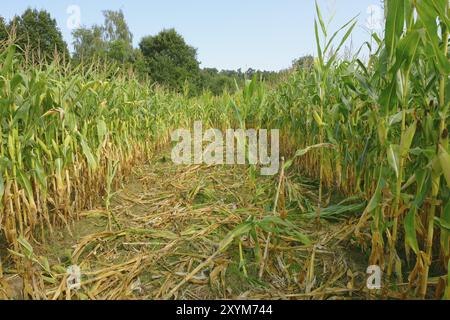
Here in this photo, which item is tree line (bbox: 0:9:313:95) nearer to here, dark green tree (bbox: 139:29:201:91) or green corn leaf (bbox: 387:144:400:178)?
dark green tree (bbox: 139:29:201:91)

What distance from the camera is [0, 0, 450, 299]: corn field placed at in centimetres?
122

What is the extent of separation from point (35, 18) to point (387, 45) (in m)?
24.9

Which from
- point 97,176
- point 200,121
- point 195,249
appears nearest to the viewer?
point 195,249

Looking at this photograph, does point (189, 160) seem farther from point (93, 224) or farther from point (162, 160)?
point (93, 224)

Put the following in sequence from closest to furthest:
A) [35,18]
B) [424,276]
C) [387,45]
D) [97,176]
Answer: [424,276] → [387,45] → [97,176] → [35,18]

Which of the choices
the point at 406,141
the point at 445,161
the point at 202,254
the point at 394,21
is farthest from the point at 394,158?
the point at 202,254

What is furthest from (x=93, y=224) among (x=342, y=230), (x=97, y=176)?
(x=342, y=230)

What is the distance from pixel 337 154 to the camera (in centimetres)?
241

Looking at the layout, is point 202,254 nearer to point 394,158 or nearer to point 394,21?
point 394,158

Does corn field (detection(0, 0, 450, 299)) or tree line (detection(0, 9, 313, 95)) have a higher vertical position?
tree line (detection(0, 9, 313, 95))

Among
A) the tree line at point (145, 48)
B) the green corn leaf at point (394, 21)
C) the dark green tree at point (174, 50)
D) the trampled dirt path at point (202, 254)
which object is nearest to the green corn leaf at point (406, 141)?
the green corn leaf at point (394, 21)

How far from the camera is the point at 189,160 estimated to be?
13.9 feet

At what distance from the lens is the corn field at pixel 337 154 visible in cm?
122

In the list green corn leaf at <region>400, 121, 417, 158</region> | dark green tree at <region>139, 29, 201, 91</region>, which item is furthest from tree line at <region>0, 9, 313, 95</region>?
green corn leaf at <region>400, 121, 417, 158</region>
